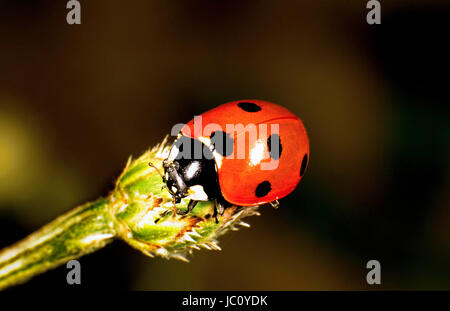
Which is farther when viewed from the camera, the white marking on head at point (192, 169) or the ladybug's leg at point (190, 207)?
the white marking on head at point (192, 169)

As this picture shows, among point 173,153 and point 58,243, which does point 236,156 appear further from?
point 58,243

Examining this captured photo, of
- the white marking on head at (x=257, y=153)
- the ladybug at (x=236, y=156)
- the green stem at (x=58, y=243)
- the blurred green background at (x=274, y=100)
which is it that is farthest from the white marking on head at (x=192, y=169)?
the blurred green background at (x=274, y=100)

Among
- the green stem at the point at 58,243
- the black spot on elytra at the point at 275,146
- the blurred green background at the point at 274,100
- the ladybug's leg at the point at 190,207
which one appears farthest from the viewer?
the blurred green background at the point at 274,100

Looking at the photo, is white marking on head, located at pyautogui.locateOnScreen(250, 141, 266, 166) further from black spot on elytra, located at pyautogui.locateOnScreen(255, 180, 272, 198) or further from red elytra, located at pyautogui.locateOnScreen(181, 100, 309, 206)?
black spot on elytra, located at pyautogui.locateOnScreen(255, 180, 272, 198)

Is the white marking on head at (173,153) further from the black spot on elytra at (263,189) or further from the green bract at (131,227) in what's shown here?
the black spot on elytra at (263,189)

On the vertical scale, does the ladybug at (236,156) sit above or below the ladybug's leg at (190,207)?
above

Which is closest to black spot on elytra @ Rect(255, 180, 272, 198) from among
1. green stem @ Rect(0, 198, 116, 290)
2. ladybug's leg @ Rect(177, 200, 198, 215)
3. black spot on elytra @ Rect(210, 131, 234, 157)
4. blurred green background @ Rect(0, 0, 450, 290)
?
black spot on elytra @ Rect(210, 131, 234, 157)
